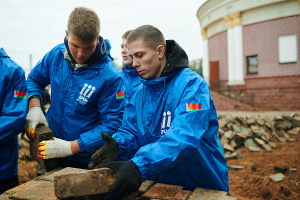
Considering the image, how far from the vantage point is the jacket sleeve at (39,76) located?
9.30ft

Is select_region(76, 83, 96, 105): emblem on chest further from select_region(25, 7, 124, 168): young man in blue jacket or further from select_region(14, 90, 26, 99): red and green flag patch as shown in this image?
select_region(14, 90, 26, 99): red and green flag patch

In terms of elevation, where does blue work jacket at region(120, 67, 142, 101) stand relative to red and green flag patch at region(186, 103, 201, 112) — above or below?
above

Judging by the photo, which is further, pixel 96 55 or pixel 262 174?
pixel 262 174

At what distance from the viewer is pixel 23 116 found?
2338mm

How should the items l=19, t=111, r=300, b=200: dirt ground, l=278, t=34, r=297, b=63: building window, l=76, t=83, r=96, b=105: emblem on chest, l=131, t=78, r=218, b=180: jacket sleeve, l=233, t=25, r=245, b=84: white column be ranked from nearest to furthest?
l=131, t=78, r=218, b=180: jacket sleeve, l=76, t=83, r=96, b=105: emblem on chest, l=19, t=111, r=300, b=200: dirt ground, l=278, t=34, r=297, b=63: building window, l=233, t=25, r=245, b=84: white column

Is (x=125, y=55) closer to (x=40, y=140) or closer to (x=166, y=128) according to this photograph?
(x=40, y=140)

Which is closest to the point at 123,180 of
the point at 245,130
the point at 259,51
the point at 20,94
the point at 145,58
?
the point at 145,58

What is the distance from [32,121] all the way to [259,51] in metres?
15.3

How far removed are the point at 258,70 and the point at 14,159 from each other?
1525 centimetres

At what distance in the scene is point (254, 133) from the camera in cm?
785

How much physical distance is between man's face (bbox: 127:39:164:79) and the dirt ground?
3.61m

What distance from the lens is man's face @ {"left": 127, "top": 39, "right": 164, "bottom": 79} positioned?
2.06 metres

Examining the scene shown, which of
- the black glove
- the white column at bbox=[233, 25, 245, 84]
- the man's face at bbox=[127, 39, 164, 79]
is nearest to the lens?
the black glove

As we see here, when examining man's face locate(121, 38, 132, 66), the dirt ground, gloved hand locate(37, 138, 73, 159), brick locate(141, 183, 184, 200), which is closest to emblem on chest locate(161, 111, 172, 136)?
brick locate(141, 183, 184, 200)
